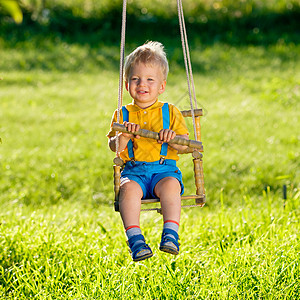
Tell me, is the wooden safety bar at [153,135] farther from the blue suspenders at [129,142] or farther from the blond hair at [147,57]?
the blond hair at [147,57]

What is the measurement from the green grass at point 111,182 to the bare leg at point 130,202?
61 centimetres

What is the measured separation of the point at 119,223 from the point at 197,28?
10152mm

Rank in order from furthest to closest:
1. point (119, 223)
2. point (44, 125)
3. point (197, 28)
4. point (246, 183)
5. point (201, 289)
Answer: point (197, 28), point (44, 125), point (246, 183), point (119, 223), point (201, 289)

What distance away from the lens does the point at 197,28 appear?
13938mm

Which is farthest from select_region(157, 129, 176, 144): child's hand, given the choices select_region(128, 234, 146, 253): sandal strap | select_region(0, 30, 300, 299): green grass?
select_region(0, 30, 300, 299): green grass

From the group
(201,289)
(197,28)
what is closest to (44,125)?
(201,289)

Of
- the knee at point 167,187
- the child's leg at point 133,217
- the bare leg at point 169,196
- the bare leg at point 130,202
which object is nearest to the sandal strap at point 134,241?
the child's leg at point 133,217

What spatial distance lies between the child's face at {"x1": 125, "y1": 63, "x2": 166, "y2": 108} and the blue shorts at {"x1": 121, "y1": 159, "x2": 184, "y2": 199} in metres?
0.47

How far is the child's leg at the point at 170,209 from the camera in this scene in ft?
10.0

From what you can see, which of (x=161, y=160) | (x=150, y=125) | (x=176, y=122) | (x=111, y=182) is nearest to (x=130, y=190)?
(x=161, y=160)

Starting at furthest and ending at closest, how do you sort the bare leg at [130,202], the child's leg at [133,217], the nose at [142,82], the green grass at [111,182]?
1. the green grass at [111,182]
2. the nose at [142,82]
3. the bare leg at [130,202]
4. the child's leg at [133,217]

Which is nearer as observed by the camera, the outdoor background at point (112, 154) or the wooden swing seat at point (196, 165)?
the wooden swing seat at point (196, 165)

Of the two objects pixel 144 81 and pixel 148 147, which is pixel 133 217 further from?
pixel 144 81

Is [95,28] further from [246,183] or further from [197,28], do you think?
[246,183]
